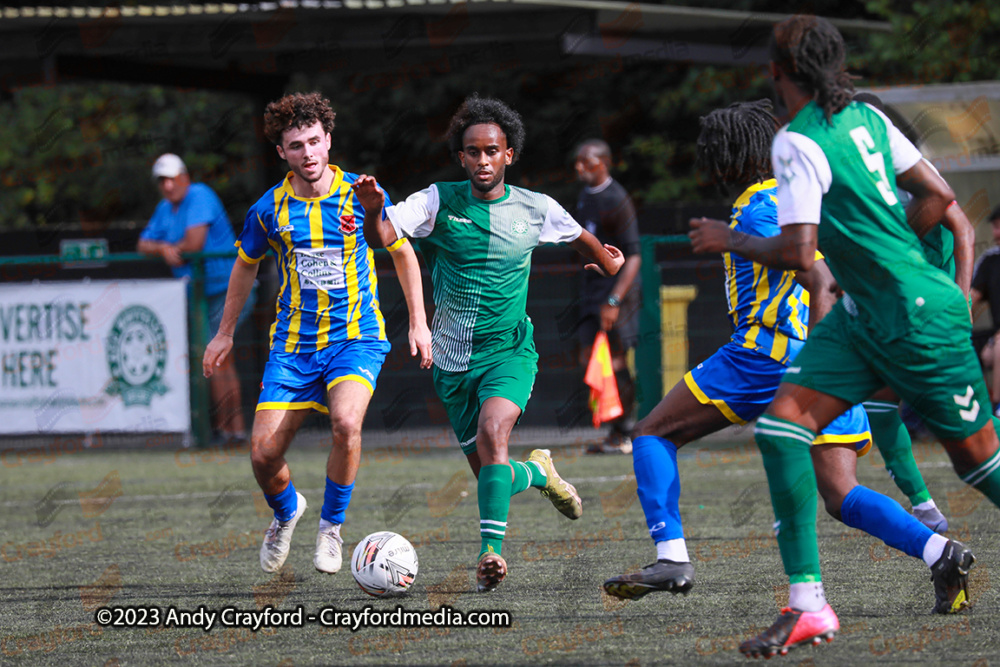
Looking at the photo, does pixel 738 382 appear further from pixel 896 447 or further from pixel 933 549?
pixel 896 447

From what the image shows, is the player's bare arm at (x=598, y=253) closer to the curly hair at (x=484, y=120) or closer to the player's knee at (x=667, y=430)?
the curly hair at (x=484, y=120)

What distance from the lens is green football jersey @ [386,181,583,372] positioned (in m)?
5.55

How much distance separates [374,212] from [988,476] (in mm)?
2507

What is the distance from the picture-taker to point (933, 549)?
4.50 meters

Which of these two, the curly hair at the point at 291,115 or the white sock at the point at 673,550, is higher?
the curly hair at the point at 291,115

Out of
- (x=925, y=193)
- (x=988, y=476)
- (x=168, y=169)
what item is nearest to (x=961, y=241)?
(x=925, y=193)

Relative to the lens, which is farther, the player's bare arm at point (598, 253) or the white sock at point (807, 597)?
the player's bare arm at point (598, 253)

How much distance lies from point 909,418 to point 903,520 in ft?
18.0

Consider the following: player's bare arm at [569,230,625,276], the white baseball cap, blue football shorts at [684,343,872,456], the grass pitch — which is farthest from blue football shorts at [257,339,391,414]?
the white baseball cap

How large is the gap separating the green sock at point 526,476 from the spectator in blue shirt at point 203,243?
21.7 ft

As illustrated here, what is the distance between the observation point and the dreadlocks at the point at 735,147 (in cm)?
486

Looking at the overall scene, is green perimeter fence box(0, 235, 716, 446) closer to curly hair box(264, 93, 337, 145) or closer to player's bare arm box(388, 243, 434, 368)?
player's bare arm box(388, 243, 434, 368)

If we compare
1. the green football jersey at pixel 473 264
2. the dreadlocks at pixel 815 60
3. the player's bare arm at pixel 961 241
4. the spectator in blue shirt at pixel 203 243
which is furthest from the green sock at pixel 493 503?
the spectator in blue shirt at pixel 203 243

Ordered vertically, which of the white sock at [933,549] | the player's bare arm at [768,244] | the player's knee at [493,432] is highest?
the player's bare arm at [768,244]
